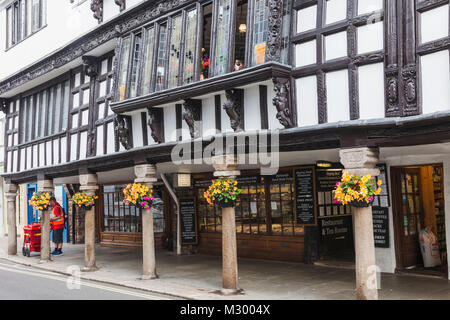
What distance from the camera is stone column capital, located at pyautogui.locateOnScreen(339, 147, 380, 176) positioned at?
316 inches

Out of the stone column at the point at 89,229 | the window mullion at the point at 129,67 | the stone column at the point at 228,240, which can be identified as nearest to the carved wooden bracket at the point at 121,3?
the window mullion at the point at 129,67

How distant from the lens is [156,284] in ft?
36.8

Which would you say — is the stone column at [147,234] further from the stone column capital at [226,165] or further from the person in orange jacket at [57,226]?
the person in orange jacket at [57,226]

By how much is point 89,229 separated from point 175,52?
5742mm

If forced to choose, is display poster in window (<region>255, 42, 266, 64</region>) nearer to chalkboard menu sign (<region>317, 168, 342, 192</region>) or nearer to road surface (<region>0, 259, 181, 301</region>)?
chalkboard menu sign (<region>317, 168, 342, 192</region>)

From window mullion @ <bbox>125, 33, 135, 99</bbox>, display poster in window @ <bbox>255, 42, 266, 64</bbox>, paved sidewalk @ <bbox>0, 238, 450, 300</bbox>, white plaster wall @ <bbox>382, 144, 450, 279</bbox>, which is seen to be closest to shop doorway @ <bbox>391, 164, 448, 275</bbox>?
white plaster wall @ <bbox>382, 144, 450, 279</bbox>

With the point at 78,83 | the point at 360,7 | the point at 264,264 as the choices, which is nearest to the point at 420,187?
the point at 264,264

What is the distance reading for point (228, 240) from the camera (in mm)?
10141

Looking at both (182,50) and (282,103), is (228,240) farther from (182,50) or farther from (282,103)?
(182,50)

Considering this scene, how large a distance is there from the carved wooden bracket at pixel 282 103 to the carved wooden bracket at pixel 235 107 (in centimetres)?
107

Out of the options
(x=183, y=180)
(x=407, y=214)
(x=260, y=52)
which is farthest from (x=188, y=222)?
(x=260, y=52)

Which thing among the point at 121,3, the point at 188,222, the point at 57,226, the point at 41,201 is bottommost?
the point at 57,226

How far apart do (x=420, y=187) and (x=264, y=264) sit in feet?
14.6

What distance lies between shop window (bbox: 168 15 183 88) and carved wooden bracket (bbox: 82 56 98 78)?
3.85 m
